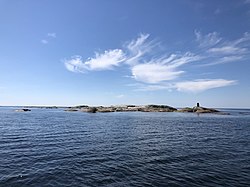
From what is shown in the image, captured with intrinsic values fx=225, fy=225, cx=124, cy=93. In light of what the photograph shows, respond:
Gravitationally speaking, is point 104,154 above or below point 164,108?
below

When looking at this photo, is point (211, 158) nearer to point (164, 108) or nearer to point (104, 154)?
point (104, 154)

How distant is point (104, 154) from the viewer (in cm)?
2570

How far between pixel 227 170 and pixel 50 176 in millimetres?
15289

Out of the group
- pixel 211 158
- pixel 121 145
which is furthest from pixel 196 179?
pixel 121 145

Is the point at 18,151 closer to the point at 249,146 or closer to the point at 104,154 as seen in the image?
the point at 104,154

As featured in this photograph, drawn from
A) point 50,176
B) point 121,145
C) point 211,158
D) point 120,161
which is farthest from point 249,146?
point 50,176

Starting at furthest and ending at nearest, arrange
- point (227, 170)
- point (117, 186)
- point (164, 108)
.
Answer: point (164, 108) < point (227, 170) < point (117, 186)

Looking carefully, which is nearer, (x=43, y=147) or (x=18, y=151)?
(x=18, y=151)

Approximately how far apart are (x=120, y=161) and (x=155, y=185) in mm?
6822

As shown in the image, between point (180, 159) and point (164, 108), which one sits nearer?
point (180, 159)

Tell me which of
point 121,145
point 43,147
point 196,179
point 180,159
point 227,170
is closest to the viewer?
point 196,179

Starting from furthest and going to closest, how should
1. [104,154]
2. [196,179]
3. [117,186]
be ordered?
[104,154] < [196,179] < [117,186]

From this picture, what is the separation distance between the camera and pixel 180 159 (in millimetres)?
23891

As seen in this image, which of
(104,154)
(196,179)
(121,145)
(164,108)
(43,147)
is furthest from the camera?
(164,108)
